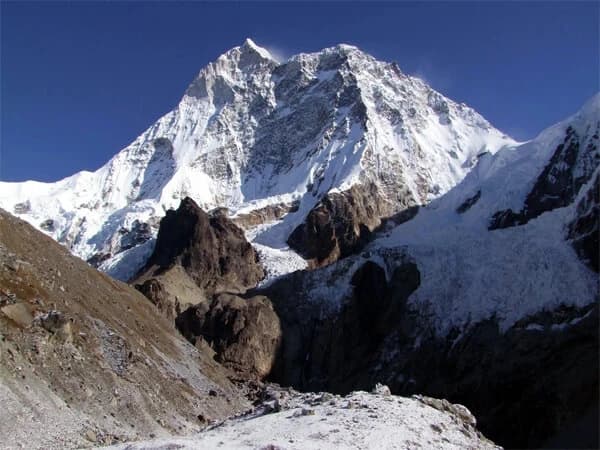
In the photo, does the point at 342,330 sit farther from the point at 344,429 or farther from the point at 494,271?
the point at 344,429

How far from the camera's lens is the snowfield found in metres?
44.3

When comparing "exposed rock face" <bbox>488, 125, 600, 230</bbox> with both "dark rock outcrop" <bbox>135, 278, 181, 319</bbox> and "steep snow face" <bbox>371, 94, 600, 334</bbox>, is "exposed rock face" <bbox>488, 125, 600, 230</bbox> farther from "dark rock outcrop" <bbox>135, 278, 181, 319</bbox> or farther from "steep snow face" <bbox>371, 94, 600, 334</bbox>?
"dark rock outcrop" <bbox>135, 278, 181, 319</bbox>

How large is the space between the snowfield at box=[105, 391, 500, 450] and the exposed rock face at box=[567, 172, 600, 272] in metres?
86.5

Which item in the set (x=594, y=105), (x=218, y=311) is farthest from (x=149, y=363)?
(x=594, y=105)

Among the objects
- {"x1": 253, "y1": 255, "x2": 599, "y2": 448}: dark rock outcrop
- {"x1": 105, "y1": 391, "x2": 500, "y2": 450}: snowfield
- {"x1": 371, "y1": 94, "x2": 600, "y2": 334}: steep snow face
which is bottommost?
{"x1": 105, "y1": 391, "x2": 500, "y2": 450}: snowfield

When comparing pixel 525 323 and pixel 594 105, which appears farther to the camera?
pixel 594 105

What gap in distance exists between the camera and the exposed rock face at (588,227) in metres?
134

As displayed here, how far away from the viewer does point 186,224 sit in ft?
639

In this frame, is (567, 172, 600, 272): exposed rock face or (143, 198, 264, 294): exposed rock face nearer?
(567, 172, 600, 272): exposed rock face

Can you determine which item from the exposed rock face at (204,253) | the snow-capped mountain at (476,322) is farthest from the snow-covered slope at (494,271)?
the exposed rock face at (204,253)

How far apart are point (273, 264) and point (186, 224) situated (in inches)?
852

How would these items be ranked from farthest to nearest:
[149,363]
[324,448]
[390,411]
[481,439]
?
1. [149,363]
2. [481,439]
3. [390,411]
4. [324,448]

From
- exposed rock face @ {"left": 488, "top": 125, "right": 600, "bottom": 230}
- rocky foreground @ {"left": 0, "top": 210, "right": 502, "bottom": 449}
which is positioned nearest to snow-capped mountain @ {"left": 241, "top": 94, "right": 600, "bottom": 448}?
exposed rock face @ {"left": 488, "top": 125, "right": 600, "bottom": 230}

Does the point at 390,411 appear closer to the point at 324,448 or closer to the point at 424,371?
the point at 324,448
